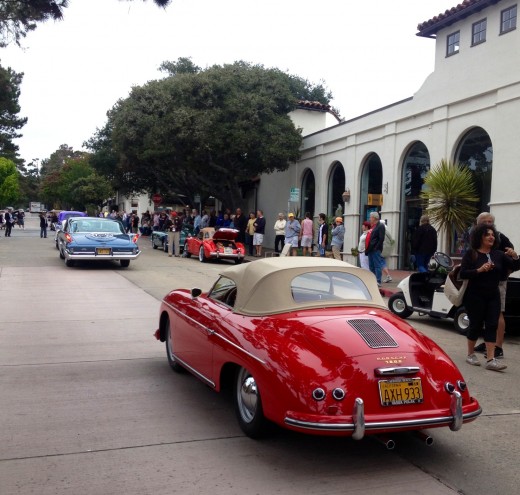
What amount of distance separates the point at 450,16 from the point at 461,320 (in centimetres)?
1127

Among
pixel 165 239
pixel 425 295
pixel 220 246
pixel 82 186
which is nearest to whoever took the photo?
pixel 425 295

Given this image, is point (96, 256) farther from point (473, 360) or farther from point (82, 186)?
point (82, 186)

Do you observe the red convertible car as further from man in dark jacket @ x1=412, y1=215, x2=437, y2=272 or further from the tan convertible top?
man in dark jacket @ x1=412, y1=215, x2=437, y2=272

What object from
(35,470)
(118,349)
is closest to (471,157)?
(118,349)

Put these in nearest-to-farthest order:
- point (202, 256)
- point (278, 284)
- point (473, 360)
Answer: point (278, 284) < point (473, 360) < point (202, 256)

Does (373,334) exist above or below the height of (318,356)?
above

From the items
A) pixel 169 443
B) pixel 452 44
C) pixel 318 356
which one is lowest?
A: pixel 169 443

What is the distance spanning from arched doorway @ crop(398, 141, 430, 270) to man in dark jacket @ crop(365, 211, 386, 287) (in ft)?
16.6

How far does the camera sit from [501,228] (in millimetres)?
15523

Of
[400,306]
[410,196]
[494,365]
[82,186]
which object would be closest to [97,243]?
[400,306]

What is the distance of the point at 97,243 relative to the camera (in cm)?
1761

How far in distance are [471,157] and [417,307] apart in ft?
28.0

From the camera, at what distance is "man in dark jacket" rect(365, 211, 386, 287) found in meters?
14.9

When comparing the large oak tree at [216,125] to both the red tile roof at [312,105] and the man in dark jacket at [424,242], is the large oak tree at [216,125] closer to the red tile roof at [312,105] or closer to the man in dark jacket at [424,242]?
the red tile roof at [312,105]
